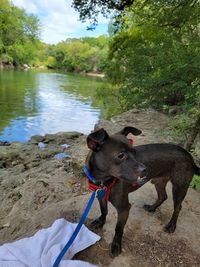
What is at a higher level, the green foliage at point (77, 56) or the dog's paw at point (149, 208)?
the dog's paw at point (149, 208)

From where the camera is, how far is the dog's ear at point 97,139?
2518 mm

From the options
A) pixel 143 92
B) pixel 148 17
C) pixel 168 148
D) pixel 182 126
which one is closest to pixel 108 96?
pixel 143 92

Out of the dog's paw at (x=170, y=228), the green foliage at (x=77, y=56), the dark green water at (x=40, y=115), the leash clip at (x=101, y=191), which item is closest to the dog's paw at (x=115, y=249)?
the leash clip at (x=101, y=191)

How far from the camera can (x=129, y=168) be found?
254cm

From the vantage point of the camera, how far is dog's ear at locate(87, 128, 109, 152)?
2.52 metres

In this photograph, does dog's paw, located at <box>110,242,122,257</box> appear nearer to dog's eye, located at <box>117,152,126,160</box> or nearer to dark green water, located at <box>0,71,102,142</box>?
dog's eye, located at <box>117,152,126,160</box>

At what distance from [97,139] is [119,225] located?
111 cm

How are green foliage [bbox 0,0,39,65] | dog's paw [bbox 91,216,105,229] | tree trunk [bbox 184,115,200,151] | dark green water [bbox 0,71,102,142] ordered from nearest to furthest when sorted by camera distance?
dog's paw [bbox 91,216,105,229], tree trunk [bbox 184,115,200,151], dark green water [bbox 0,71,102,142], green foliage [bbox 0,0,39,65]

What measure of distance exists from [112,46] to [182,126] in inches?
201

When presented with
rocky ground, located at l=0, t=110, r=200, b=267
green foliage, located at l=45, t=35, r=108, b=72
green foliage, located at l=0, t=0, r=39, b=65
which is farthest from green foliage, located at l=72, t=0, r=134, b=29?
green foliage, located at l=45, t=35, r=108, b=72

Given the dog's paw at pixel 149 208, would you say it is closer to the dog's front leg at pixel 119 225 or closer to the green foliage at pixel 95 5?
the dog's front leg at pixel 119 225

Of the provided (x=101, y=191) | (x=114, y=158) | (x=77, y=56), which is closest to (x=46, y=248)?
(x=101, y=191)

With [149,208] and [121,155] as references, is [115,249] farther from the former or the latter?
[121,155]

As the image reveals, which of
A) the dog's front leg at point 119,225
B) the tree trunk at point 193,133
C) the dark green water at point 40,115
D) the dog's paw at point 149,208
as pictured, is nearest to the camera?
the dog's front leg at point 119,225
